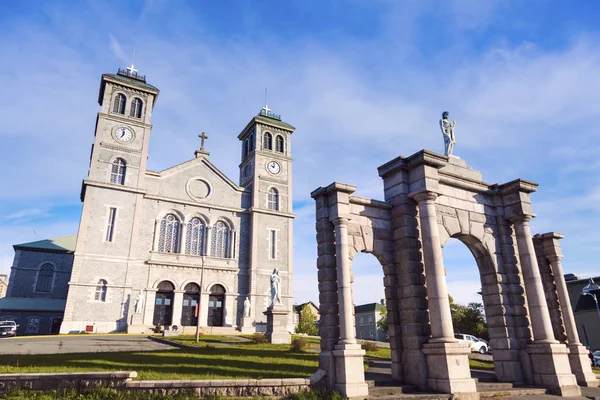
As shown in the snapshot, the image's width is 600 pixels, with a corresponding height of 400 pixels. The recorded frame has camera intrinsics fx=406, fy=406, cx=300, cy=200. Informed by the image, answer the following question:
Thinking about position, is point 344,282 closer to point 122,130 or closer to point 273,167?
A: point 122,130

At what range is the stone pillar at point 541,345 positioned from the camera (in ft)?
38.5

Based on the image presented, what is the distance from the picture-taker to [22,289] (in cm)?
3900

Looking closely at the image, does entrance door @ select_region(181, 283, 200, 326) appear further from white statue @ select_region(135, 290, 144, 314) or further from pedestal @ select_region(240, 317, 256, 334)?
pedestal @ select_region(240, 317, 256, 334)

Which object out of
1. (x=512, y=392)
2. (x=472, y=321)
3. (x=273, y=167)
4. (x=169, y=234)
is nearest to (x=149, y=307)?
(x=169, y=234)

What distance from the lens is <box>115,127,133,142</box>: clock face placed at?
3756cm

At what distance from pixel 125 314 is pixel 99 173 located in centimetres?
1227

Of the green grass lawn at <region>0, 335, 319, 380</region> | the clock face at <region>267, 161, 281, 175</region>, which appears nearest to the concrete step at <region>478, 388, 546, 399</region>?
the green grass lawn at <region>0, 335, 319, 380</region>

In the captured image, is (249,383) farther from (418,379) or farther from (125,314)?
(125,314)

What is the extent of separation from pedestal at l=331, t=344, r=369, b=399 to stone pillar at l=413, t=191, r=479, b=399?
201 cm

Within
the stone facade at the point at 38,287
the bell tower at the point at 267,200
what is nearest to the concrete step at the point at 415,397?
the bell tower at the point at 267,200

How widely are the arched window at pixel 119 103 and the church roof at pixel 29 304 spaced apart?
19149 millimetres

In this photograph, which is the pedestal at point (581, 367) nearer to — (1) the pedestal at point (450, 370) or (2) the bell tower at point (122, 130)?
(1) the pedestal at point (450, 370)

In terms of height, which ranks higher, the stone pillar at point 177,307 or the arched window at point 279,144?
the arched window at point 279,144

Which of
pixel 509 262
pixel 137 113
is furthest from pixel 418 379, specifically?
pixel 137 113
